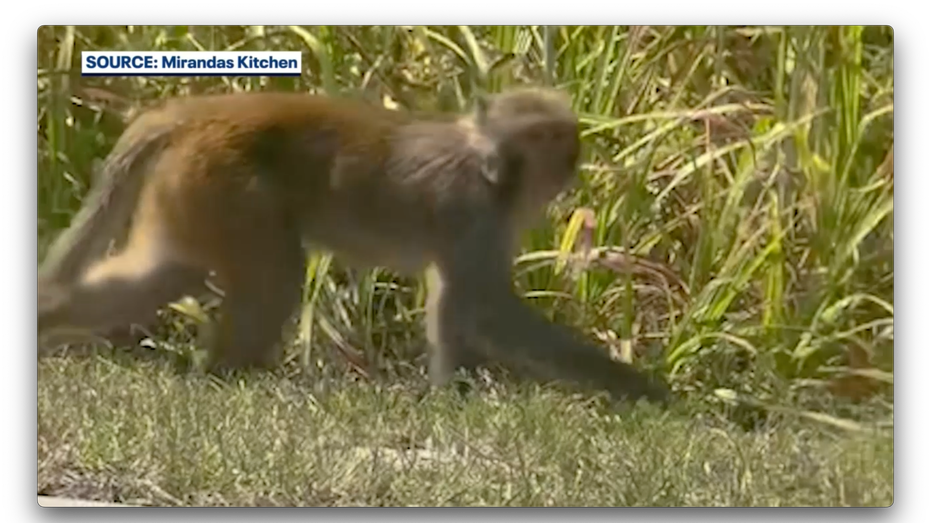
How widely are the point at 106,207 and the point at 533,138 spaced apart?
1.19 m

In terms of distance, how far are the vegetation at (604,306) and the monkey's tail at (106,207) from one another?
62 mm

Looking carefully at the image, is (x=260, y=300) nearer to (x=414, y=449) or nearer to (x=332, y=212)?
(x=332, y=212)

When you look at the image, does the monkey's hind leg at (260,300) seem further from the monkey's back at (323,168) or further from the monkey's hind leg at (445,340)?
the monkey's hind leg at (445,340)

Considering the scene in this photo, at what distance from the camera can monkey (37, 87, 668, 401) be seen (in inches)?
172

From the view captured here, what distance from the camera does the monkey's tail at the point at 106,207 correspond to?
4.54 meters

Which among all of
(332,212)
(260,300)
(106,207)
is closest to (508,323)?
(332,212)

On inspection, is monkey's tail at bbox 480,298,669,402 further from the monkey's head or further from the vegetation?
the monkey's head

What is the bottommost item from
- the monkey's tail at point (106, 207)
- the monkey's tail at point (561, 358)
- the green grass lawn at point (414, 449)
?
the green grass lawn at point (414, 449)

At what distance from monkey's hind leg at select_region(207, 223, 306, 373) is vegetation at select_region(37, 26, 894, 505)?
0.06 meters

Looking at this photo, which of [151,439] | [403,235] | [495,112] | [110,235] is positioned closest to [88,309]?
[110,235]

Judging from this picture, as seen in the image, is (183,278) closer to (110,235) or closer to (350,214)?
(110,235)

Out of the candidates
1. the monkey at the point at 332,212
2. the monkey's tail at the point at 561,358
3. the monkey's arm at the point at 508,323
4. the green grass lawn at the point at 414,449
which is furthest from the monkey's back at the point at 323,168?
the green grass lawn at the point at 414,449

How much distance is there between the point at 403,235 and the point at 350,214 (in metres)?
0.15

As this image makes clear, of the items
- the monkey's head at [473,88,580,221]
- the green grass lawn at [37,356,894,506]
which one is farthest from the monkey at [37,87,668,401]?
the green grass lawn at [37,356,894,506]
